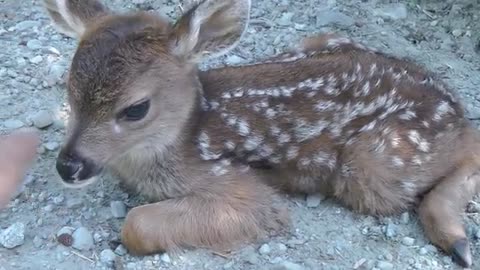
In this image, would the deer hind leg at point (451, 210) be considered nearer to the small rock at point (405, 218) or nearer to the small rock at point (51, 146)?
the small rock at point (405, 218)

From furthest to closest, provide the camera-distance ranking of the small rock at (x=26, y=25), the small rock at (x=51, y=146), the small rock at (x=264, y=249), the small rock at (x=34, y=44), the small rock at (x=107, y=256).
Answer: the small rock at (x=26, y=25) → the small rock at (x=34, y=44) → the small rock at (x=51, y=146) → the small rock at (x=264, y=249) → the small rock at (x=107, y=256)

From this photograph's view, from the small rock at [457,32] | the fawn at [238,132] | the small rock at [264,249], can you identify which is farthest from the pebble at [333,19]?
the small rock at [264,249]

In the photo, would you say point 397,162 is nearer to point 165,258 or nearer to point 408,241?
point 408,241

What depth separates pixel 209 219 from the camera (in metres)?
4.32

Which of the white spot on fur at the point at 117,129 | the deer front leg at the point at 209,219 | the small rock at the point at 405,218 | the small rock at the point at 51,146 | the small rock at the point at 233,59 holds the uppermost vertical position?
the white spot on fur at the point at 117,129

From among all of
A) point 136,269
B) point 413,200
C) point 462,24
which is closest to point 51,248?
point 136,269

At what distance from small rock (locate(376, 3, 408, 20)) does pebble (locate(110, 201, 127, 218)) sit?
2.23 meters

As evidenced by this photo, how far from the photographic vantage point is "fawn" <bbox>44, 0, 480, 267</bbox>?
13.3 feet

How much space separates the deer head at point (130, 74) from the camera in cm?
397

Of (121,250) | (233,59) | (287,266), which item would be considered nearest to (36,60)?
(233,59)

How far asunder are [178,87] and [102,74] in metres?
0.43

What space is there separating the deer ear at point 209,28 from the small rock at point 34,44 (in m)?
1.46

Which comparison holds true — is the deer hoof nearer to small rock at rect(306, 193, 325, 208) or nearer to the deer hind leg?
the deer hind leg

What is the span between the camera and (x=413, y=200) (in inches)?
183
